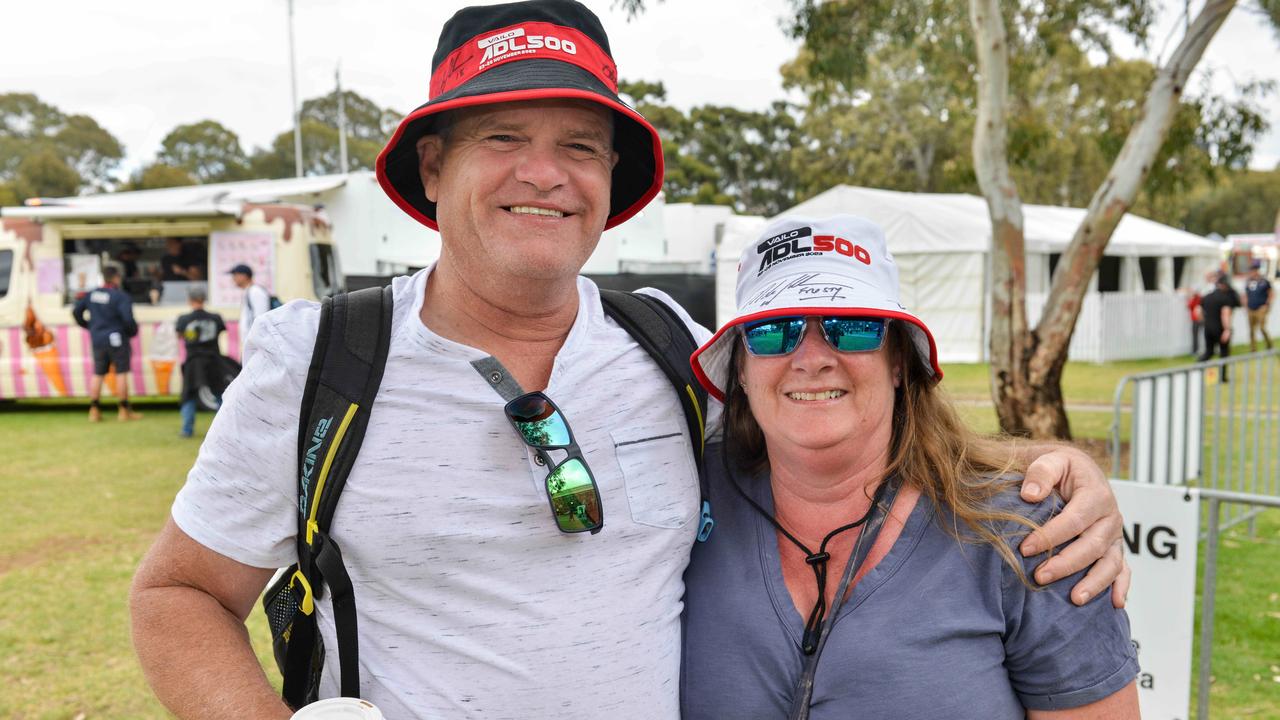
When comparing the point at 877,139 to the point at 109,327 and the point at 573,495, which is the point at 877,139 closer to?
the point at 109,327

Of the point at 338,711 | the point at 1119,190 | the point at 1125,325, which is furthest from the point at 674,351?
the point at 1125,325

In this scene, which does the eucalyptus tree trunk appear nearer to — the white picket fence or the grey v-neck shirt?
the grey v-neck shirt

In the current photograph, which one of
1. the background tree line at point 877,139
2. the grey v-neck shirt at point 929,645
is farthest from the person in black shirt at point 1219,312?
the grey v-neck shirt at point 929,645

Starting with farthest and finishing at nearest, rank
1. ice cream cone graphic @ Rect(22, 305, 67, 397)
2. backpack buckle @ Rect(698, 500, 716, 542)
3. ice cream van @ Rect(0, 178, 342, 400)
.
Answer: ice cream cone graphic @ Rect(22, 305, 67, 397)
ice cream van @ Rect(0, 178, 342, 400)
backpack buckle @ Rect(698, 500, 716, 542)

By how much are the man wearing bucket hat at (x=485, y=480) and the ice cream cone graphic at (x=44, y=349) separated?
12421 millimetres

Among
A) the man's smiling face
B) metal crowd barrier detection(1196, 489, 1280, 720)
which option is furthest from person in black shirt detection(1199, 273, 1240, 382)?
the man's smiling face

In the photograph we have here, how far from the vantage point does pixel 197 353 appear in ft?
34.9

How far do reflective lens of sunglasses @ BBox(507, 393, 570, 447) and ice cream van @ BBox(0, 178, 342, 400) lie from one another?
422 inches

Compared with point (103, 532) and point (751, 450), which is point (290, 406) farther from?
point (103, 532)

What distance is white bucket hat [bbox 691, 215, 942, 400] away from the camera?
1796 mm

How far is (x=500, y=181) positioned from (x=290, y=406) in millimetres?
570

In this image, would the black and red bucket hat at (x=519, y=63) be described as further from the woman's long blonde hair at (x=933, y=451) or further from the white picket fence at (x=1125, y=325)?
the white picket fence at (x=1125, y=325)

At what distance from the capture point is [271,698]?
5.17ft

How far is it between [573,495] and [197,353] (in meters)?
10.2
